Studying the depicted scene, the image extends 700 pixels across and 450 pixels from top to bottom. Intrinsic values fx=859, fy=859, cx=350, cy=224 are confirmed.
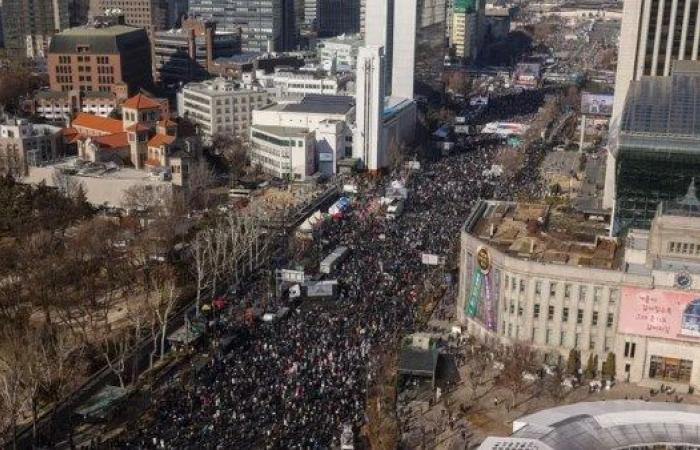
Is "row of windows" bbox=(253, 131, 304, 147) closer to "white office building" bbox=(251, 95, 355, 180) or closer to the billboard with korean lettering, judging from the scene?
"white office building" bbox=(251, 95, 355, 180)

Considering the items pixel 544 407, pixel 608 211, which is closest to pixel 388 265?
pixel 608 211

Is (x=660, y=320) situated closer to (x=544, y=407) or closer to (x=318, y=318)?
(x=544, y=407)

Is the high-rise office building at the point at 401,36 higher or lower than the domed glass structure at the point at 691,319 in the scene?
higher

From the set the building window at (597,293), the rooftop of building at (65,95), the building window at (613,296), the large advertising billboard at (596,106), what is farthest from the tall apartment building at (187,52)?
the building window at (613,296)

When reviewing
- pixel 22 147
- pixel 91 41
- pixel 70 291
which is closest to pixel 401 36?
pixel 91 41

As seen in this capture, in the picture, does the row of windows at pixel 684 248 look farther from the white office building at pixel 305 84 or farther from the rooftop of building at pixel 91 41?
the rooftop of building at pixel 91 41

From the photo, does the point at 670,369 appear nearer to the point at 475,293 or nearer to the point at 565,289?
the point at 565,289
